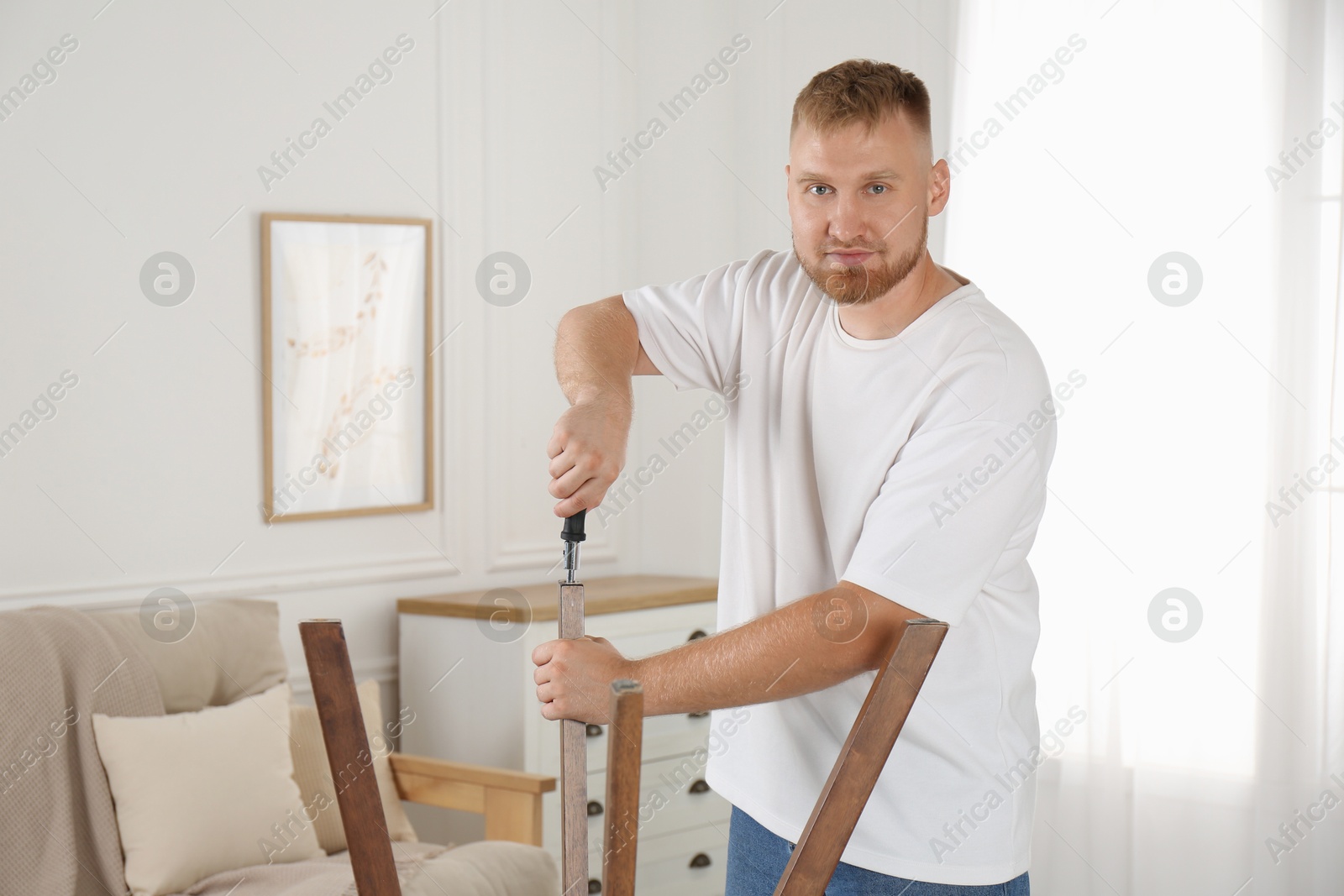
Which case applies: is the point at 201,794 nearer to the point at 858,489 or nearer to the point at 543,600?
the point at 543,600

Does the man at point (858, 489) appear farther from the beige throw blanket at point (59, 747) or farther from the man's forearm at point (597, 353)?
the beige throw blanket at point (59, 747)

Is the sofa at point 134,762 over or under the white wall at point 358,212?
under

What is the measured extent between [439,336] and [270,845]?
152 centimetres

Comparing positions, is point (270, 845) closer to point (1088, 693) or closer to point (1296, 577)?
point (1088, 693)

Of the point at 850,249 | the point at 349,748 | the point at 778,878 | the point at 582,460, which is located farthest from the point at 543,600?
the point at 349,748

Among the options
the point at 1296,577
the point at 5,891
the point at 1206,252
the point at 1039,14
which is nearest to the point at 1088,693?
the point at 1296,577

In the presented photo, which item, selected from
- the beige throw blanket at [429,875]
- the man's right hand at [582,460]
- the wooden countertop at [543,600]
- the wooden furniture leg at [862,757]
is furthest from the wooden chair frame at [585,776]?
the wooden countertop at [543,600]

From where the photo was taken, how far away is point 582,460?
109cm

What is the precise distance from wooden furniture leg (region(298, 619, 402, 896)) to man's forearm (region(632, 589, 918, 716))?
0.94 ft

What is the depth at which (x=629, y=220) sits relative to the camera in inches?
159

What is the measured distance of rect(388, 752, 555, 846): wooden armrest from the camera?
9.24ft

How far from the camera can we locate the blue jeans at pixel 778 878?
139 cm

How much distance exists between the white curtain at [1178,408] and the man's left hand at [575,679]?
2261mm

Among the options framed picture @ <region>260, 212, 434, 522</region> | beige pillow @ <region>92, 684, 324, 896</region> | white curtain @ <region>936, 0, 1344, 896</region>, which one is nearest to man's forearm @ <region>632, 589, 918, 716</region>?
beige pillow @ <region>92, 684, 324, 896</region>
